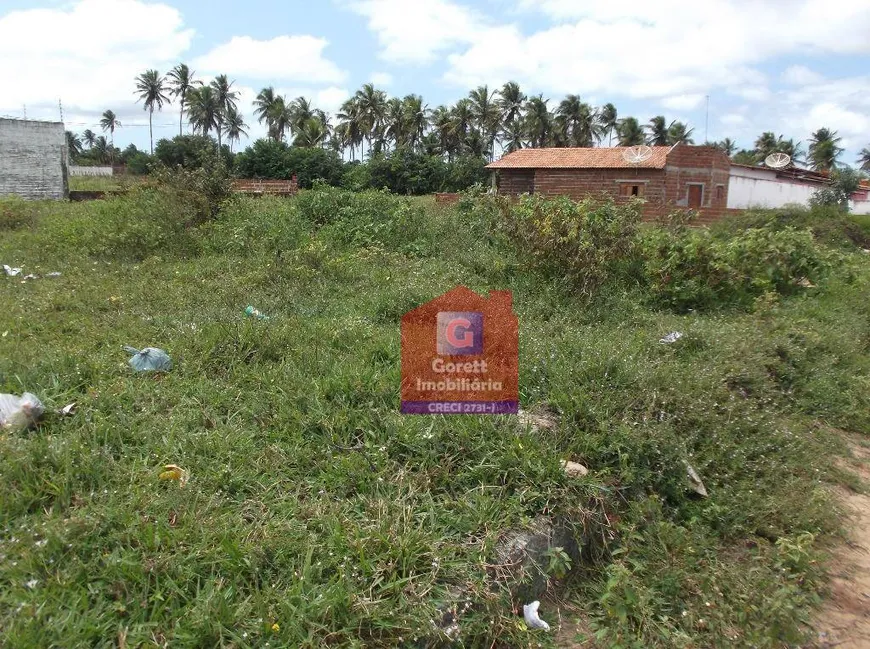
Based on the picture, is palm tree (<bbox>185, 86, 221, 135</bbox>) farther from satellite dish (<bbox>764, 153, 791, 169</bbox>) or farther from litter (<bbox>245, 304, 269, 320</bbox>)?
litter (<bbox>245, 304, 269, 320</bbox>)

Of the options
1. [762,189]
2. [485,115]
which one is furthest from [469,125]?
[762,189]

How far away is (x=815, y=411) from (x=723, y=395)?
3.90 feet

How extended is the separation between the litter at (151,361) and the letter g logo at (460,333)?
1.71 meters

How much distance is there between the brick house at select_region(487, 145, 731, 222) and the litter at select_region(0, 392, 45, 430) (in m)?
16.7

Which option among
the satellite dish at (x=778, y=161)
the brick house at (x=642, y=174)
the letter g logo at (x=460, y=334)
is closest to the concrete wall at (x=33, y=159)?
the brick house at (x=642, y=174)

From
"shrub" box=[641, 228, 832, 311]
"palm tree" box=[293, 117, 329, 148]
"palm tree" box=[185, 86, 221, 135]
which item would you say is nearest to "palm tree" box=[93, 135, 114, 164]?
"palm tree" box=[185, 86, 221, 135]

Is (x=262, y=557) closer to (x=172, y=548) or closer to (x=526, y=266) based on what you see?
(x=172, y=548)

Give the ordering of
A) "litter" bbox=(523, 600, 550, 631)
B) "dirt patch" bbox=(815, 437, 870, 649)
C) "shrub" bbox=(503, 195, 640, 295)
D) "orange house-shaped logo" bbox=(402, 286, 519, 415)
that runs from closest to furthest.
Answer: "litter" bbox=(523, 600, 550, 631) < "dirt patch" bbox=(815, 437, 870, 649) < "orange house-shaped logo" bbox=(402, 286, 519, 415) < "shrub" bbox=(503, 195, 640, 295)

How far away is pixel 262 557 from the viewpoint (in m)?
2.13

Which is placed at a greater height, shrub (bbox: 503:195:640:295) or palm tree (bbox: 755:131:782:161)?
palm tree (bbox: 755:131:782:161)

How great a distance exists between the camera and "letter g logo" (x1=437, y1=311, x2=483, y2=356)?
403cm

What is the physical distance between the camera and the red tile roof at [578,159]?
1833 centimetres

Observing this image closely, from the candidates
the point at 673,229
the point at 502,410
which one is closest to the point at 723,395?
the point at 502,410

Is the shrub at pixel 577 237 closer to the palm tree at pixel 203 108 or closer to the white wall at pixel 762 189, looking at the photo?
the white wall at pixel 762 189
